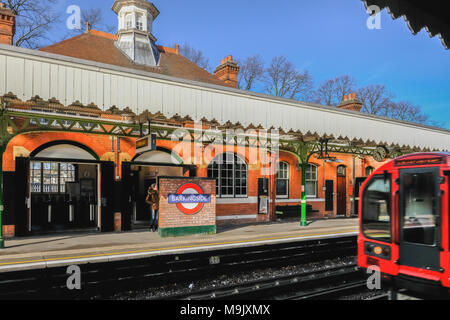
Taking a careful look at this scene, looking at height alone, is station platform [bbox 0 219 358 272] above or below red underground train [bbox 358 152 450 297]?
below

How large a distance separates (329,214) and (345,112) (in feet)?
23.7

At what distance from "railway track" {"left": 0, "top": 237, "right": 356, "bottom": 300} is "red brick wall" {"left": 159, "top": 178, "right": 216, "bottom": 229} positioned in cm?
236

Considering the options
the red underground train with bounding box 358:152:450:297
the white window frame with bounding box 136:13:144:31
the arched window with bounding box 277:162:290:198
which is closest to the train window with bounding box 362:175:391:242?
the red underground train with bounding box 358:152:450:297

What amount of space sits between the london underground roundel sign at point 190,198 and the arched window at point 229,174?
348 cm

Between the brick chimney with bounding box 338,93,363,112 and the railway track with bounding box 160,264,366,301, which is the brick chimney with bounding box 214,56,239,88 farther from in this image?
the railway track with bounding box 160,264,366,301

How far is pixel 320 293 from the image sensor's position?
606 centimetres

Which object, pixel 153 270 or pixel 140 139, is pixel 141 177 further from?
pixel 153 270

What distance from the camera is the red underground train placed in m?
4.55

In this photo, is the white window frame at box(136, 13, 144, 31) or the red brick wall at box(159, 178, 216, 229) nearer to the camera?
the red brick wall at box(159, 178, 216, 229)

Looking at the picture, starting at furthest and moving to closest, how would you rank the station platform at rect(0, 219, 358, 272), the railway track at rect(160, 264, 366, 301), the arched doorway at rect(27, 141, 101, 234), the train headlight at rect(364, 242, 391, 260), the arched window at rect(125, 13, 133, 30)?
the arched window at rect(125, 13, 133, 30), the arched doorway at rect(27, 141, 101, 234), the station platform at rect(0, 219, 358, 272), the railway track at rect(160, 264, 366, 301), the train headlight at rect(364, 242, 391, 260)

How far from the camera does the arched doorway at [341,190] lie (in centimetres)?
1792

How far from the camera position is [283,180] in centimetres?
1573

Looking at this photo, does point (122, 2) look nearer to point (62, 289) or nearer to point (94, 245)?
point (94, 245)

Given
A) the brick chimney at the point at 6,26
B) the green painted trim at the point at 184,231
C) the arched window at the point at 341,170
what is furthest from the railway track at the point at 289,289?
the brick chimney at the point at 6,26
